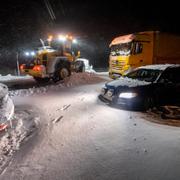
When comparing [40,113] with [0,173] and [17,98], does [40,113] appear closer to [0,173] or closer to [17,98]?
[17,98]

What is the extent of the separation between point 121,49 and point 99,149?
11.4 m

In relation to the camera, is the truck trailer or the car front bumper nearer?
the car front bumper

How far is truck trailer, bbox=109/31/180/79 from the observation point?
47.3 ft

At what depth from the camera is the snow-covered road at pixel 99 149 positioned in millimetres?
3791

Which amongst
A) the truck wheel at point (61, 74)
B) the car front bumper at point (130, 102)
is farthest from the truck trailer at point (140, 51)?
the car front bumper at point (130, 102)

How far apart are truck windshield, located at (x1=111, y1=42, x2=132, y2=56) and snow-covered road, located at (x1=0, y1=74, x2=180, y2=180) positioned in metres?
7.78

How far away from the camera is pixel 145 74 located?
8.99m

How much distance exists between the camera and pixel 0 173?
12.4 feet

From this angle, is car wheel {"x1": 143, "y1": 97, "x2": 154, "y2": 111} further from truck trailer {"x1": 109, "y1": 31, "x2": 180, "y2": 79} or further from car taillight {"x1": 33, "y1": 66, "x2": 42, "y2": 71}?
car taillight {"x1": 33, "y1": 66, "x2": 42, "y2": 71}

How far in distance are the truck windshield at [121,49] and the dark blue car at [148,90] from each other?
19.1 ft

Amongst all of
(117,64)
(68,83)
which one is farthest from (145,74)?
(68,83)

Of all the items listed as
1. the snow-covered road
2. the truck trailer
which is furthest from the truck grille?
the snow-covered road

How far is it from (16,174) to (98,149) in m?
1.69

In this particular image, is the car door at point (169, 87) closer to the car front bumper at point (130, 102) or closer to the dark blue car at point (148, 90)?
the dark blue car at point (148, 90)
